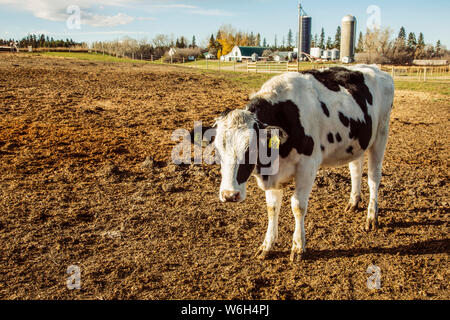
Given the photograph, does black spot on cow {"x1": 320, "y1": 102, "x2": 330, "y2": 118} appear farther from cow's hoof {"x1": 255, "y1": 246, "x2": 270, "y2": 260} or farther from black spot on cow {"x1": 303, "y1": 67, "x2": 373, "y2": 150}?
cow's hoof {"x1": 255, "y1": 246, "x2": 270, "y2": 260}

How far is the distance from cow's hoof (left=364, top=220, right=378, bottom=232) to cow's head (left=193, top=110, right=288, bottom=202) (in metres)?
2.36

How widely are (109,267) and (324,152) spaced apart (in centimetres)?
292

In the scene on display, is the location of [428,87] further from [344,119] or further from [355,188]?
[344,119]

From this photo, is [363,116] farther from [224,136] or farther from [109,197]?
[109,197]

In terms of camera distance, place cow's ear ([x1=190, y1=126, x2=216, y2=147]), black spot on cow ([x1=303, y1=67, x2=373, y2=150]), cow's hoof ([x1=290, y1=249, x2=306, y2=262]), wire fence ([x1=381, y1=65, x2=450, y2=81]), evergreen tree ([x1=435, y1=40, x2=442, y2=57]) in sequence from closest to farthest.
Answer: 1. cow's ear ([x1=190, y1=126, x2=216, y2=147])
2. cow's hoof ([x1=290, y1=249, x2=306, y2=262])
3. black spot on cow ([x1=303, y1=67, x2=373, y2=150])
4. wire fence ([x1=381, y1=65, x2=450, y2=81])
5. evergreen tree ([x1=435, y1=40, x2=442, y2=57])

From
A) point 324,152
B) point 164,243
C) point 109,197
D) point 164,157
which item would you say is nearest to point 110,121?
point 164,157

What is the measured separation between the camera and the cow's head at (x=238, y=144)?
11.5ft

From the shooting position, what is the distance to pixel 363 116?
15.9 feet

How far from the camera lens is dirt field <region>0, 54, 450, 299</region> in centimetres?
388

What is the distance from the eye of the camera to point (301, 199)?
4.23m

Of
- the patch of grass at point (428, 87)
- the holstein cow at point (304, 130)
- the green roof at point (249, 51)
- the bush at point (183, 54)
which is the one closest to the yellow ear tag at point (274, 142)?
the holstein cow at point (304, 130)

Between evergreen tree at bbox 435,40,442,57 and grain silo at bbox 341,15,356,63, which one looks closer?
grain silo at bbox 341,15,356,63

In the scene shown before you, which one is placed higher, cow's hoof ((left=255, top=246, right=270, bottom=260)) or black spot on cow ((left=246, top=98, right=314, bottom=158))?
black spot on cow ((left=246, top=98, right=314, bottom=158))

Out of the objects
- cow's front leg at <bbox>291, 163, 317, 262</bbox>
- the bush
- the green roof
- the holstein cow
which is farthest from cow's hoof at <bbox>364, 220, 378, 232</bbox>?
the green roof
